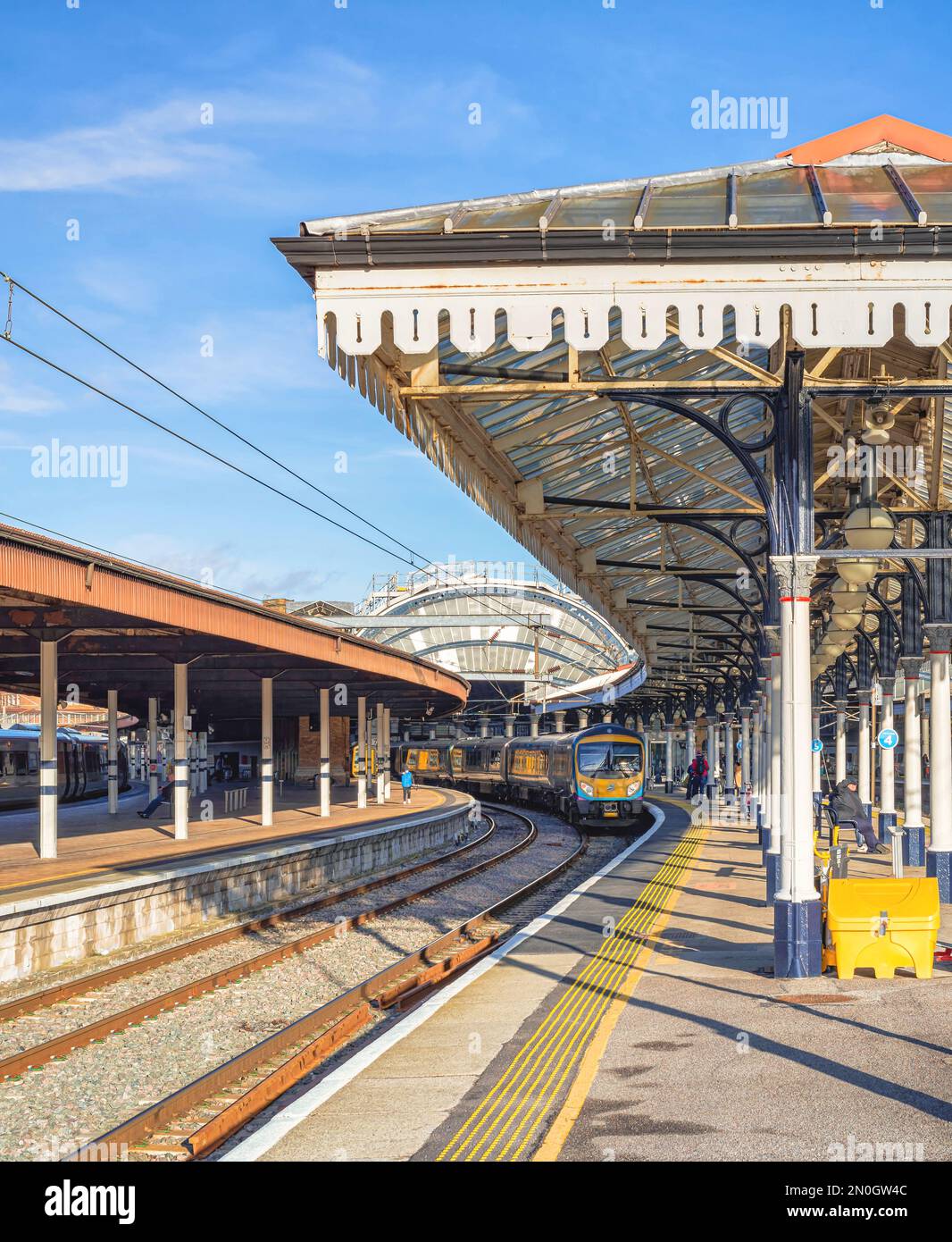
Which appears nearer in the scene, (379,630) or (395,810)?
(395,810)

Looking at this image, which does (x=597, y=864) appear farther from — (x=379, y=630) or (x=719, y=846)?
(x=379, y=630)

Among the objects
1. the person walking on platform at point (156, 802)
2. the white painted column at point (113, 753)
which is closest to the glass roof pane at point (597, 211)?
the white painted column at point (113, 753)

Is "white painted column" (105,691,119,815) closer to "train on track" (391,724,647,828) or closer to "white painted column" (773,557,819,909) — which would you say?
"train on track" (391,724,647,828)

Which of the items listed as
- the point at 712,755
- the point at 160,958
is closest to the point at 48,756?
the point at 160,958

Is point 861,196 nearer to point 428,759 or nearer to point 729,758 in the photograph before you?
point 729,758

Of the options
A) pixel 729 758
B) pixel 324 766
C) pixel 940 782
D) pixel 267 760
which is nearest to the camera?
pixel 940 782

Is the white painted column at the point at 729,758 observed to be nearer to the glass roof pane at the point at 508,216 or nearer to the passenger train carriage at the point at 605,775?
the passenger train carriage at the point at 605,775

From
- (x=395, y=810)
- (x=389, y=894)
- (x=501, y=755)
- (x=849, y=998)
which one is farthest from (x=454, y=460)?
(x=501, y=755)

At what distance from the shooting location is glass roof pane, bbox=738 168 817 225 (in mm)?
10250

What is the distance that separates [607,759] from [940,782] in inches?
891

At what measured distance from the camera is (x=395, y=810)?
3797cm

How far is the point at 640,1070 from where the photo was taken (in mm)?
7738

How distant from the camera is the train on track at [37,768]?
129ft

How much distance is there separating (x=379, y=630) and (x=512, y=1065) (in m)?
66.5
